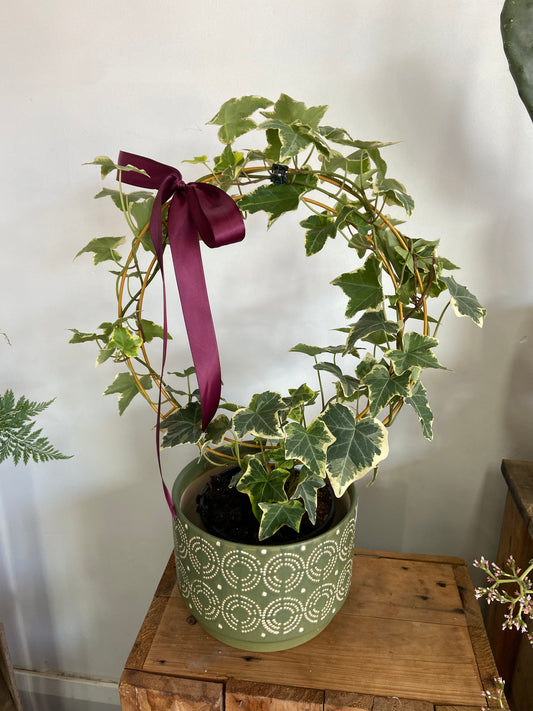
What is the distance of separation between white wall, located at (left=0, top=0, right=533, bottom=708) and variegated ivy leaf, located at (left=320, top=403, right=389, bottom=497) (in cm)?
37

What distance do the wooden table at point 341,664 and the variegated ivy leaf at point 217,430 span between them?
1.06ft

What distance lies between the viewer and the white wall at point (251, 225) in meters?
0.93

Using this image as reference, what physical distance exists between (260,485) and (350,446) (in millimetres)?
143

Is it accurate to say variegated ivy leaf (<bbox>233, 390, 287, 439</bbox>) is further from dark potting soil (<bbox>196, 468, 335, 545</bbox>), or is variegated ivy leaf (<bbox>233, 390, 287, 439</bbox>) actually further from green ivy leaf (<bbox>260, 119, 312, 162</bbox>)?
green ivy leaf (<bbox>260, 119, 312, 162</bbox>)

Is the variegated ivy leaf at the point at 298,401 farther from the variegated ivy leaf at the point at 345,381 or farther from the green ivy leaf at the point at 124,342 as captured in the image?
the green ivy leaf at the point at 124,342

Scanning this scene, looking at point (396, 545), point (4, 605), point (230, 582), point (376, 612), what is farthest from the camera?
point (4, 605)

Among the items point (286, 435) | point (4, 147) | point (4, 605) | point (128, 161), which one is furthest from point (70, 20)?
point (4, 605)

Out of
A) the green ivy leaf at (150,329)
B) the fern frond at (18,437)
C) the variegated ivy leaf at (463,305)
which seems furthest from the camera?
the fern frond at (18,437)

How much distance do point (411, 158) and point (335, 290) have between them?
0.24 m

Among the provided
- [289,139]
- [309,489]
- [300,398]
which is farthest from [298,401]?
[289,139]

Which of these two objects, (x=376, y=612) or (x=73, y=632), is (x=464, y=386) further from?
(x=73, y=632)

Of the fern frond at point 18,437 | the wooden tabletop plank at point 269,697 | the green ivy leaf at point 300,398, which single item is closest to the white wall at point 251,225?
the fern frond at point 18,437

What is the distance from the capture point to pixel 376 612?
96 centimetres

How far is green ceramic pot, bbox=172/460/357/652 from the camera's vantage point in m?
0.79
